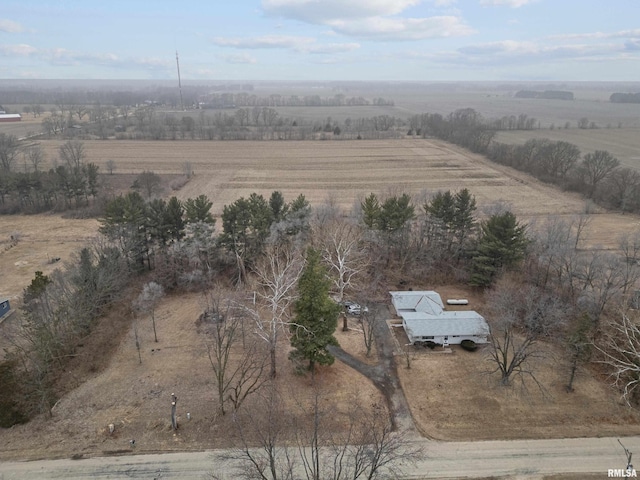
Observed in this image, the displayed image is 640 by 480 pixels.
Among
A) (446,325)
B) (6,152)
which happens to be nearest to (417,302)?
(446,325)

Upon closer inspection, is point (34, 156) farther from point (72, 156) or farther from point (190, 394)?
point (190, 394)

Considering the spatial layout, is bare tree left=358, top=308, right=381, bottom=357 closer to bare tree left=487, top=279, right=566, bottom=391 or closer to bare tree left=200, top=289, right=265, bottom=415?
bare tree left=200, top=289, right=265, bottom=415

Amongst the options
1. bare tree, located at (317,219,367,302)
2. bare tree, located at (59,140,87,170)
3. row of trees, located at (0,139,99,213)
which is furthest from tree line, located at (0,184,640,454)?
bare tree, located at (59,140,87,170)

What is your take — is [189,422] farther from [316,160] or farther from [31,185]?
[316,160]

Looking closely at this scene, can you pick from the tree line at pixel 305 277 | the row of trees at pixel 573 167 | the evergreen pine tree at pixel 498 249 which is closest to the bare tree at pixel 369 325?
the tree line at pixel 305 277

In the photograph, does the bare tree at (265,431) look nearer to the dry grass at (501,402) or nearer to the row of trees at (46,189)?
the dry grass at (501,402)

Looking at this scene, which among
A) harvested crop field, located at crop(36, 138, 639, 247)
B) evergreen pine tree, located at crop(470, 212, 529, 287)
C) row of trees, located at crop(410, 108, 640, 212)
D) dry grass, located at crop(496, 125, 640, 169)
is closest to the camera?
evergreen pine tree, located at crop(470, 212, 529, 287)
